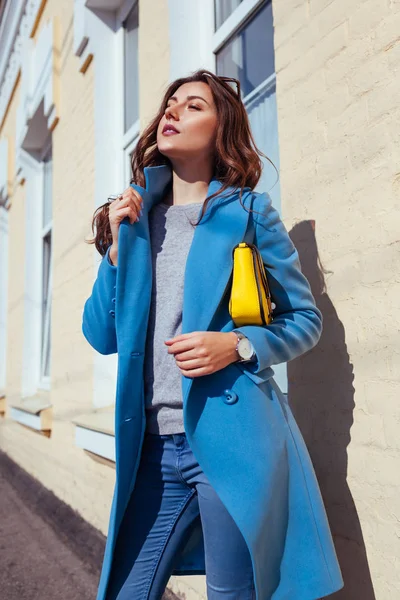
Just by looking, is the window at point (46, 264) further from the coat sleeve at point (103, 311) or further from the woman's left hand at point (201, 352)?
the woman's left hand at point (201, 352)

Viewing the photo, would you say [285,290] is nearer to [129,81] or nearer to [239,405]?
[239,405]

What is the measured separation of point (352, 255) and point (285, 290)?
0.30m

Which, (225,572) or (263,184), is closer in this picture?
(225,572)

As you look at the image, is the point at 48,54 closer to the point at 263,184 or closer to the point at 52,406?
the point at 52,406

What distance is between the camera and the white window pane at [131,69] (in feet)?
12.3

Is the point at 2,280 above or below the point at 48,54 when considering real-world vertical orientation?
below

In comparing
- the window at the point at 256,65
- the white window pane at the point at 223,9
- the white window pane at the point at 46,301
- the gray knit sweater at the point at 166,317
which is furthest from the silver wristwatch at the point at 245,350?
the white window pane at the point at 46,301

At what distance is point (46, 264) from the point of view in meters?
6.08

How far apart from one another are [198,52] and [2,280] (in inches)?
222

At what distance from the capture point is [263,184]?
2.37m

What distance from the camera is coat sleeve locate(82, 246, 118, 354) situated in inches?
61.0

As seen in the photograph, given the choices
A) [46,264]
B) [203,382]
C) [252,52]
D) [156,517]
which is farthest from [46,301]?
[203,382]

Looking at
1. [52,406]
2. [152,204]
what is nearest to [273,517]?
[152,204]

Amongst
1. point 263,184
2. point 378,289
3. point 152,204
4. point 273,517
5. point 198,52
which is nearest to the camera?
point 273,517
